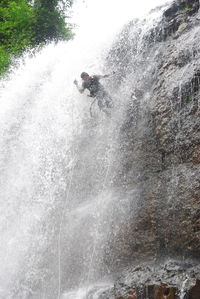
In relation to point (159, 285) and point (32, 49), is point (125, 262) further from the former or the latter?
point (32, 49)

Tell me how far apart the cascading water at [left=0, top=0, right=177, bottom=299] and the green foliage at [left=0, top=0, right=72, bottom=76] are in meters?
5.40

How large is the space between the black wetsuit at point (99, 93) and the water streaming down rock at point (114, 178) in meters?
0.26

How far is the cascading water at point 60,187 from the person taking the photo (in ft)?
20.3

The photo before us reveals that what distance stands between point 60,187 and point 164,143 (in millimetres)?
2860

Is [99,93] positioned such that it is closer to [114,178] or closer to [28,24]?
[114,178]

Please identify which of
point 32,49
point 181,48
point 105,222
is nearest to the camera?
point 105,222

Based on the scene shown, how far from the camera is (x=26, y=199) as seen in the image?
26.3 feet

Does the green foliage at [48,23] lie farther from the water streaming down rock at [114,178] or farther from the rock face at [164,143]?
the rock face at [164,143]

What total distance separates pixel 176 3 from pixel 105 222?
567 centimetres

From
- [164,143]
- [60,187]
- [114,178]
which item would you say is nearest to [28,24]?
[60,187]

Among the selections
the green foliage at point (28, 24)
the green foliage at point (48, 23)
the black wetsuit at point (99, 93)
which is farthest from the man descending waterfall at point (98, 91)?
the green foliage at point (48, 23)

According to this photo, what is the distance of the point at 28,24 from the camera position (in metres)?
16.3

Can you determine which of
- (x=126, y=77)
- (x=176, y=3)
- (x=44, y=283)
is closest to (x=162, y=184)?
(x=44, y=283)

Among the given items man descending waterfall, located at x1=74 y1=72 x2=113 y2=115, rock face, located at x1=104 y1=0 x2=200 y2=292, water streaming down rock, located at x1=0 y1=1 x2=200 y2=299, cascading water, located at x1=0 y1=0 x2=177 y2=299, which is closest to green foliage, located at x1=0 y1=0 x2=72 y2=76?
cascading water, located at x1=0 y1=0 x2=177 y2=299
